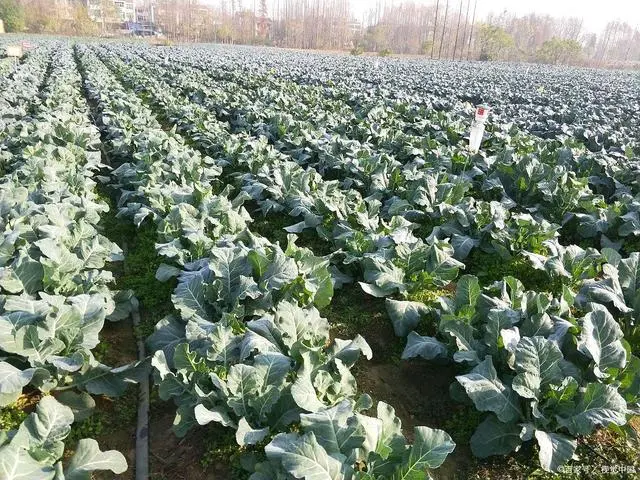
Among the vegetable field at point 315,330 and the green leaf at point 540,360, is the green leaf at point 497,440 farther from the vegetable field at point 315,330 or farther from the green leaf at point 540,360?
the green leaf at point 540,360

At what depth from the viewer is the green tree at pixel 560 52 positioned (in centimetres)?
6750

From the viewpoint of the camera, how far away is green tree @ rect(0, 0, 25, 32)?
64375mm

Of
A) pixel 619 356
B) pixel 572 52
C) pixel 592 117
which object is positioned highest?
pixel 572 52

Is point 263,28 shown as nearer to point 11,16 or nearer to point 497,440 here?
point 11,16

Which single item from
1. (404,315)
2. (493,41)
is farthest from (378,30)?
(404,315)

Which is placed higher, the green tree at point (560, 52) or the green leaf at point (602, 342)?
the green tree at point (560, 52)

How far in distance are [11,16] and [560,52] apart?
79.3 m

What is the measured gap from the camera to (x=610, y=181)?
7602 millimetres

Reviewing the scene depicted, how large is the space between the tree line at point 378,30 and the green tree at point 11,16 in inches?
5.4

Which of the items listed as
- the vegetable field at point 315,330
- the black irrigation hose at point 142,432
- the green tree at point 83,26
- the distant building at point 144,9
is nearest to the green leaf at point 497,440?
the vegetable field at point 315,330


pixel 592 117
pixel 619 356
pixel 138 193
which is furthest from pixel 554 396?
pixel 592 117

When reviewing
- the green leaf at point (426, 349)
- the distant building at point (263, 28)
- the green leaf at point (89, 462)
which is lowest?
the green leaf at point (89, 462)

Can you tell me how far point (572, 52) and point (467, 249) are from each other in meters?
77.3

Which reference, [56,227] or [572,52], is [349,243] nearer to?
[56,227]
